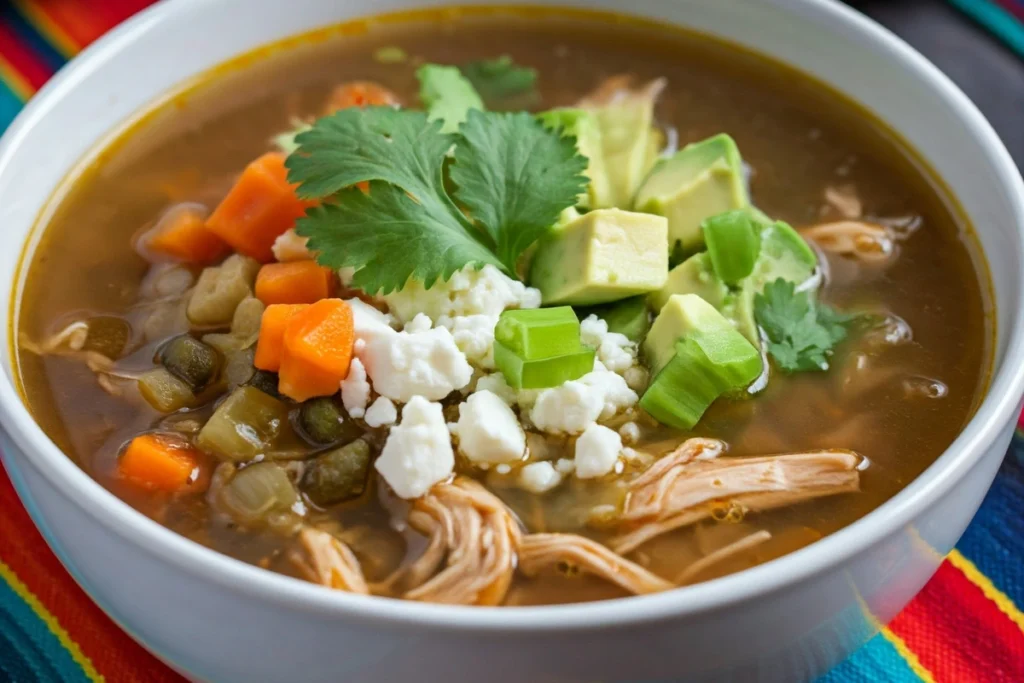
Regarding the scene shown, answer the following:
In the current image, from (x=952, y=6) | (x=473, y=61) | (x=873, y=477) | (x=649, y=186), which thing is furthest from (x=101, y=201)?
(x=952, y=6)

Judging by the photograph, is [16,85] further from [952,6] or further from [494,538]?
[952,6]

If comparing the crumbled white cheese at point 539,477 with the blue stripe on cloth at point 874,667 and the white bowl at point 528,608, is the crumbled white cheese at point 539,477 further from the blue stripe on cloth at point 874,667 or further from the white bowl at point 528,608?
the blue stripe on cloth at point 874,667

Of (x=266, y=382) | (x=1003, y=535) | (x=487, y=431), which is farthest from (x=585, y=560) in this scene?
(x=1003, y=535)

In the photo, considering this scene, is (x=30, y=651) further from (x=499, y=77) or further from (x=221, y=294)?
(x=499, y=77)

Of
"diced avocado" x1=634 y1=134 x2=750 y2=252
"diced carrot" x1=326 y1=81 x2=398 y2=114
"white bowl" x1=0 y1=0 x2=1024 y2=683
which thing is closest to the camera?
"white bowl" x1=0 y1=0 x2=1024 y2=683

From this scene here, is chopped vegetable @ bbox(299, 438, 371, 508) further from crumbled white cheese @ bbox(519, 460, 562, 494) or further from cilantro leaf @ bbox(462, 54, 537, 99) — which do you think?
cilantro leaf @ bbox(462, 54, 537, 99)

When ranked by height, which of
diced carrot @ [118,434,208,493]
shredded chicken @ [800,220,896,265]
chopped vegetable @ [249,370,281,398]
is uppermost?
diced carrot @ [118,434,208,493]

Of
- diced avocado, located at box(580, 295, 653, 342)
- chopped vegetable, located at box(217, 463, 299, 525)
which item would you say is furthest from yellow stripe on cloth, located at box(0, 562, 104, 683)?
diced avocado, located at box(580, 295, 653, 342)
